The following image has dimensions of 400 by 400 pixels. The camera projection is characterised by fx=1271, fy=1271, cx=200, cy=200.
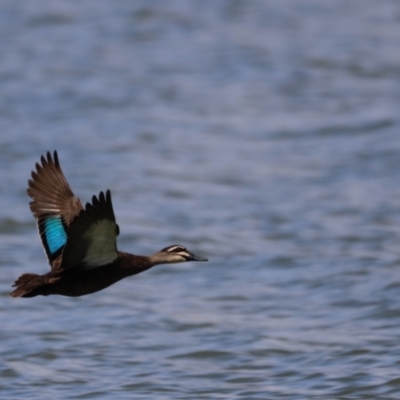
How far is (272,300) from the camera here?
13.4 metres

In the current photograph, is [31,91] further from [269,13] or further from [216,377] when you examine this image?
[216,377]

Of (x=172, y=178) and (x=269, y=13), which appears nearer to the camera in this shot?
(x=172, y=178)

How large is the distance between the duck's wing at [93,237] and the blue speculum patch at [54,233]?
0.62 meters

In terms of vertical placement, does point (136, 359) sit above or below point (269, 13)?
below

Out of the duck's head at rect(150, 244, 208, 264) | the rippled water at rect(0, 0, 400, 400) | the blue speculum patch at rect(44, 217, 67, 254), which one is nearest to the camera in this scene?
the duck's head at rect(150, 244, 208, 264)

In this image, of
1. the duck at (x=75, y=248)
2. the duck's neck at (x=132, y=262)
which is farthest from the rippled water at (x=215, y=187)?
the duck's neck at (x=132, y=262)

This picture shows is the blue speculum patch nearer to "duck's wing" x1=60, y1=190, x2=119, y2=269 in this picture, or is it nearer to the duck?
the duck

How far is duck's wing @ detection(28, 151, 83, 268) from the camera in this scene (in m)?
9.48

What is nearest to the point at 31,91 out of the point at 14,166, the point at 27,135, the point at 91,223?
the point at 27,135

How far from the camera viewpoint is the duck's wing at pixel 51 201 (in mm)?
9484

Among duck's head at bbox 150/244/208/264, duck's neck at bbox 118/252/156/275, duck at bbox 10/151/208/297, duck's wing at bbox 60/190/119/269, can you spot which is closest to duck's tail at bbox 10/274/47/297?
duck at bbox 10/151/208/297

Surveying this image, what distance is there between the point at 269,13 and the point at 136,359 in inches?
571

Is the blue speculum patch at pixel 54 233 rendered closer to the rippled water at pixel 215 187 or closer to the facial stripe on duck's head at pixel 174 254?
the facial stripe on duck's head at pixel 174 254

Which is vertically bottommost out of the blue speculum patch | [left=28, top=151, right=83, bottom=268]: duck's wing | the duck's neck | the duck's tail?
the duck's tail
